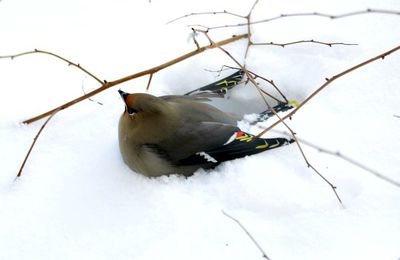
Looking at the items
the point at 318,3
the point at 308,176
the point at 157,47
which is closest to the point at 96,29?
the point at 157,47

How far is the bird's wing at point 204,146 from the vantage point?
9.56ft

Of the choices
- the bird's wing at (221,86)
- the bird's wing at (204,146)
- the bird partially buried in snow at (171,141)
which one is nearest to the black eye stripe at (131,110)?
the bird partially buried in snow at (171,141)

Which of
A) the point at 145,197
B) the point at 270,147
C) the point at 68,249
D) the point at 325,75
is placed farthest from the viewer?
the point at 325,75

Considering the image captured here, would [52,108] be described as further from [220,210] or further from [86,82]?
[220,210]

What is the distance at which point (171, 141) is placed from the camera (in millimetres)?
2945

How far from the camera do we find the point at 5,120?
3.00 metres

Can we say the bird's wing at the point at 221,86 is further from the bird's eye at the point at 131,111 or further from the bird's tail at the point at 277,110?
the bird's eye at the point at 131,111

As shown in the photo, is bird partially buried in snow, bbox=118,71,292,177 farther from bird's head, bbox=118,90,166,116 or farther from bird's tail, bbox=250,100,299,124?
bird's tail, bbox=250,100,299,124

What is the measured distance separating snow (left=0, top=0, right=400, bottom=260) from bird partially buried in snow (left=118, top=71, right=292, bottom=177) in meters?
0.06

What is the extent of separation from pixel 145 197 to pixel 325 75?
1.39 metres

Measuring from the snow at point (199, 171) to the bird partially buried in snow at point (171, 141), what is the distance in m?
0.06

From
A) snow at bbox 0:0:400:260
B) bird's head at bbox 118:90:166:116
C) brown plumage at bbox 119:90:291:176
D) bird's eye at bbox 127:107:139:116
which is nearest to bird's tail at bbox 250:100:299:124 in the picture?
snow at bbox 0:0:400:260

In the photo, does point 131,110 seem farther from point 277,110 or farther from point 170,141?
point 277,110

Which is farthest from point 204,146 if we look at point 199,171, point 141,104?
point 141,104
